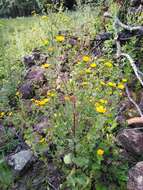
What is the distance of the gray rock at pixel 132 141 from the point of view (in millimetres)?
3188

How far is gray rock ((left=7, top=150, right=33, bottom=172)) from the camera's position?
3.54 metres

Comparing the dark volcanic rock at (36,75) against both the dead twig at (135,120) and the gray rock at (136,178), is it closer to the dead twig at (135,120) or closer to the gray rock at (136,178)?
the dead twig at (135,120)

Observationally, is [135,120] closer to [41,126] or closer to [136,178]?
[136,178]

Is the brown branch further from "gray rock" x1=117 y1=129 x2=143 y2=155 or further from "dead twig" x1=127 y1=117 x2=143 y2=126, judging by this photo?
"gray rock" x1=117 y1=129 x2=143 y2=155

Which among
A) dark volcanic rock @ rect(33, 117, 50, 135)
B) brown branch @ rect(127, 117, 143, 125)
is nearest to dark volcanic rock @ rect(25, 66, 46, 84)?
dark volcanic rock @ rect(33, 117, 50, 135)

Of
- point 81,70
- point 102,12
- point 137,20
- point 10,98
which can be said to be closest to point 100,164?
point 81,70

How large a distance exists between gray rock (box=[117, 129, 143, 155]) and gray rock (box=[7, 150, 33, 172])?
2.94 feet

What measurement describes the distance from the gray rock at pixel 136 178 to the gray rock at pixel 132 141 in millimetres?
281

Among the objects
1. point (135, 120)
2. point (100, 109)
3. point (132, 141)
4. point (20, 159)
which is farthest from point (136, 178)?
point (20, 159)

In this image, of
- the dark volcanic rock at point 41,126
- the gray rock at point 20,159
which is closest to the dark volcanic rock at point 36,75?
the dark volcanic rock at point 41,126

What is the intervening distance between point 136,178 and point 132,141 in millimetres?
420

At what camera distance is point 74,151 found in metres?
3.02

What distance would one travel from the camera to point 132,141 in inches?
126

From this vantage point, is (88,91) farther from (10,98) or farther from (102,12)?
(102,12)
